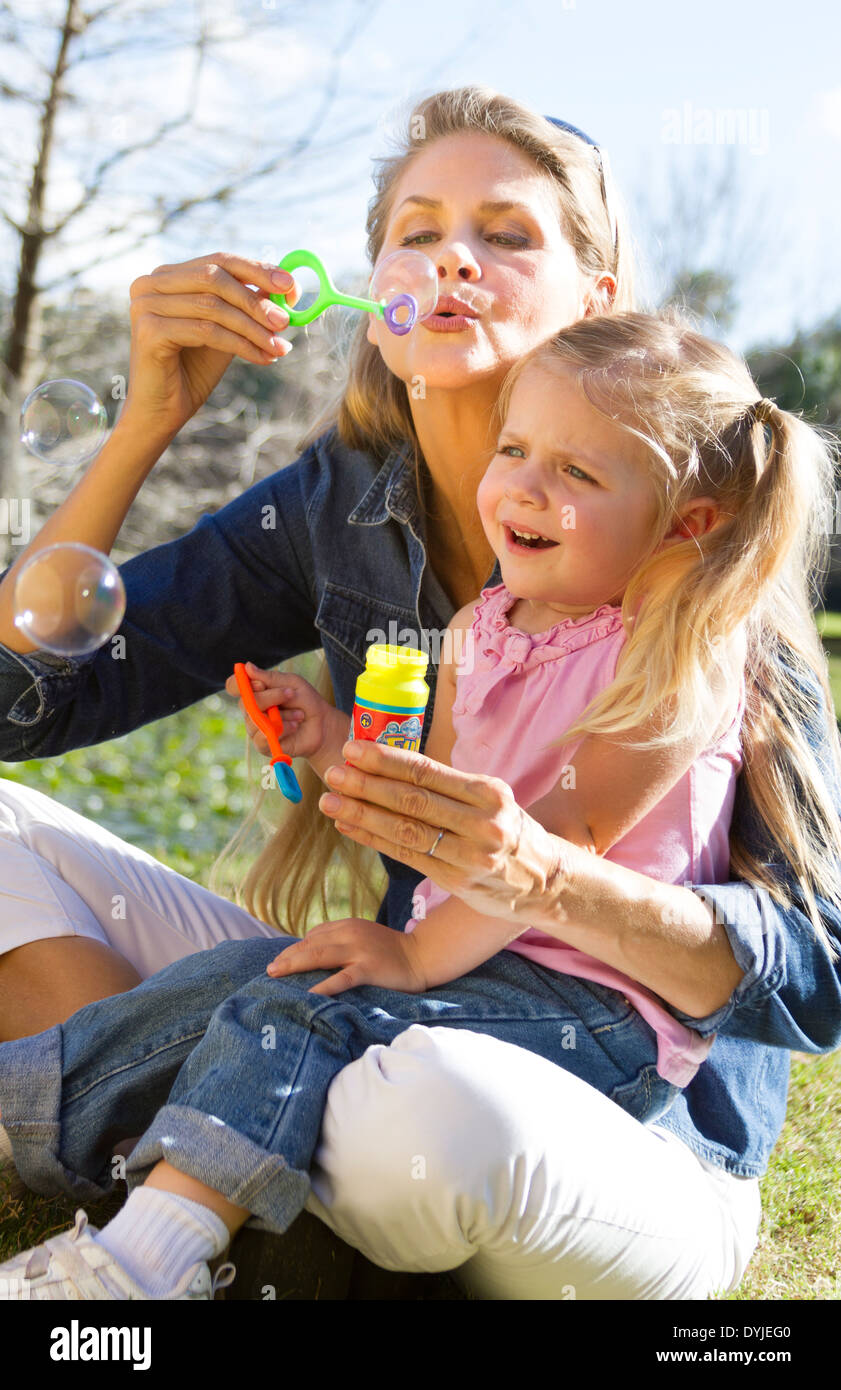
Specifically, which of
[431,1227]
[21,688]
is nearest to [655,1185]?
[431,1227]

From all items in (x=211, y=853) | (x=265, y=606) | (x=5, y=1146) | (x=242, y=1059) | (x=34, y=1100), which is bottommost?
(x=211, y=853)

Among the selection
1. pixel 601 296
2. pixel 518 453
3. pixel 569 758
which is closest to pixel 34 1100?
pixel 569 758

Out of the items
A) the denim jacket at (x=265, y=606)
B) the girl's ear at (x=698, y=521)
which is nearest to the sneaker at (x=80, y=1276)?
the denim jacket at (x=265, y=606)

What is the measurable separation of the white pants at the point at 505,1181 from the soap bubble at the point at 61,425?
126 centimetres

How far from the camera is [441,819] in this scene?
138 centimetres

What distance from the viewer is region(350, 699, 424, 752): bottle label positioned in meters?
1.49

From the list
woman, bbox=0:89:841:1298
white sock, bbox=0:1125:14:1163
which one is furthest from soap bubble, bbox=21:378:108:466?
white sock, bbox=0:1125:14:1163

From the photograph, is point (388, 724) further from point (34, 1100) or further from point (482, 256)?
point (482, 256)

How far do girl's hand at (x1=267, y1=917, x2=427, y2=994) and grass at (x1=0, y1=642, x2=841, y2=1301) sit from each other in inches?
20.5

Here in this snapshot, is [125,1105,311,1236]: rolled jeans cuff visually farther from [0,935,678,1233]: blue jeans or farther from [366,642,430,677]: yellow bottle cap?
[366,642,430,677]: yellow bottle cap

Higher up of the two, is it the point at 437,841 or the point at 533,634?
the point at 533,634

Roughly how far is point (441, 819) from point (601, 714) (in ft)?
1.08

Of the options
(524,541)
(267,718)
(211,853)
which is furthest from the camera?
(211,853)
